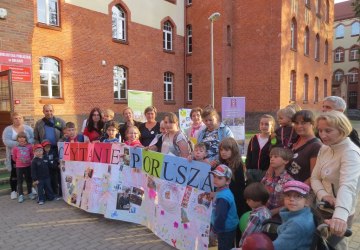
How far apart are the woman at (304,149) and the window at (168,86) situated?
57.3 feet

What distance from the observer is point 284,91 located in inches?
778

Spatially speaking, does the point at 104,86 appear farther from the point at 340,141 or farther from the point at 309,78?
the point at 309,78

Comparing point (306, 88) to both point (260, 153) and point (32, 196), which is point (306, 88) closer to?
point (260, 153)

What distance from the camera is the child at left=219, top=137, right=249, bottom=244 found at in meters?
3.56

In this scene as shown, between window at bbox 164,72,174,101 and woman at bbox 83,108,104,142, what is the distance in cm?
1434

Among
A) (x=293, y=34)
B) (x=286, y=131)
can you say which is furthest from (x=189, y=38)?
(x=286, y=131)

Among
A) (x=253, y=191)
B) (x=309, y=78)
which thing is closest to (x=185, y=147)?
(x=253, y=191)

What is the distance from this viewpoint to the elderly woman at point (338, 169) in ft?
7.38

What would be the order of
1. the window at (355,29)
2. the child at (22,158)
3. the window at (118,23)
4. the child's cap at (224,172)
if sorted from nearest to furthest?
the child's cap at (224,172), the child at (22,158), the window at (118,23), the window at (355,29)

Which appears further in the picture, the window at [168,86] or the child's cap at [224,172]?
the window at [168,86]

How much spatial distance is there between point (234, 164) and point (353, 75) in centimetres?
5257

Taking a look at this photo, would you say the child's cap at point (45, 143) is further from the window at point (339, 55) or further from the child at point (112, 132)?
the window at point (339, 55)

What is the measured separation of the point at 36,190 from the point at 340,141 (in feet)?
20.9

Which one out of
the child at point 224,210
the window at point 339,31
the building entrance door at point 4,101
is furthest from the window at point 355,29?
the child at point 224,210
